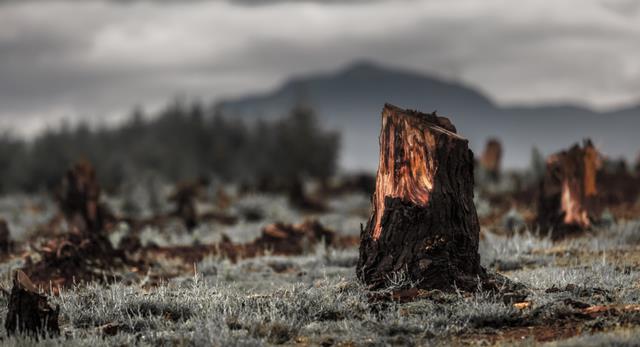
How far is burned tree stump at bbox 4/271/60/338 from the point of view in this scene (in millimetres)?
5594

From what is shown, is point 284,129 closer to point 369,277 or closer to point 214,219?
point 214,219

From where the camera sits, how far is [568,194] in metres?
11.4

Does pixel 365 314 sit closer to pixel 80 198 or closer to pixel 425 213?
pixel 425 213

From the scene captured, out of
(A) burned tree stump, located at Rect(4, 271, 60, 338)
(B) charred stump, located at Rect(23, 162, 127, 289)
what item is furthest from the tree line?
(A) burned tree stump, located at Rect(4, 271, 60, 338)

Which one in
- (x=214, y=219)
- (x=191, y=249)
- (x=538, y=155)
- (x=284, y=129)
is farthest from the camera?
(x=284, y=129)

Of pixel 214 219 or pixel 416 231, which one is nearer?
pixel 416 231

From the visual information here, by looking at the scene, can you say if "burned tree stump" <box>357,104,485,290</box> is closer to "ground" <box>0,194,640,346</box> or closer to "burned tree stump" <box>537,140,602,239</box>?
"ground" <box>0,194,640,346</box>

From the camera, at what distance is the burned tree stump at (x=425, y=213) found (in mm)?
6562

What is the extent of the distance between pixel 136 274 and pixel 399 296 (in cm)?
397

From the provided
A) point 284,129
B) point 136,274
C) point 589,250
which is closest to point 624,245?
point 589,250

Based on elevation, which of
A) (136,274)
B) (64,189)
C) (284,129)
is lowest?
(136,274)

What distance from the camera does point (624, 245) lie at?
972cm

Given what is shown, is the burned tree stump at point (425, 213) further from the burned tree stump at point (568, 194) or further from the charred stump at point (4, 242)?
the charred stump at point (4, 242)

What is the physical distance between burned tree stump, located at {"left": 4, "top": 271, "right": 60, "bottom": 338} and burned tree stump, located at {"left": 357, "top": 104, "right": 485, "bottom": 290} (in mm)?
2542
